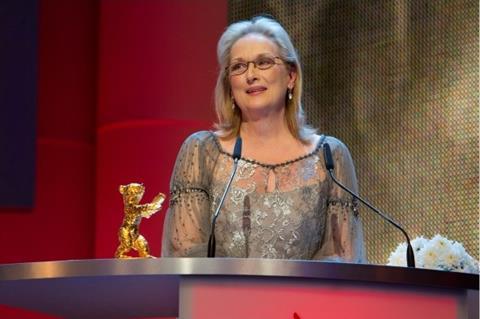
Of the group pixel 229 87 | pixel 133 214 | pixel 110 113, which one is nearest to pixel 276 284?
pixel 133 214

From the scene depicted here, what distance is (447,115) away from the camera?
5043 mm

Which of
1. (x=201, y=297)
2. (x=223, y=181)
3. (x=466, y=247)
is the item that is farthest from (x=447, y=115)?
(x=201, y=297)

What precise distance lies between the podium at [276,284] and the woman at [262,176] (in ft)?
3.58

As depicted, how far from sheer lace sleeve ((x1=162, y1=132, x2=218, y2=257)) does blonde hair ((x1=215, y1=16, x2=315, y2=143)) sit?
0.09 m

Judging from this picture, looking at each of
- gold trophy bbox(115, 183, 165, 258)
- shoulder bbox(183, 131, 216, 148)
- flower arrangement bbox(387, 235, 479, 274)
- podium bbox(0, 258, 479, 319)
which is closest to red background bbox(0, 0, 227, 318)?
flower arrangement bbox(387, 235, 479, 274)

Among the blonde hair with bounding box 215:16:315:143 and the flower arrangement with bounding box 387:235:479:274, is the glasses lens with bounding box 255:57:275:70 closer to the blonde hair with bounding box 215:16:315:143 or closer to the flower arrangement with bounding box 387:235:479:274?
the blonde hair with bounding box 215:16:315:143

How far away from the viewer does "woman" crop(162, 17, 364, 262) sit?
3527 mm

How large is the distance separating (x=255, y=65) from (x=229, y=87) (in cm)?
15

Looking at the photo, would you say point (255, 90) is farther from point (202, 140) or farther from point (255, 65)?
point (202, 140)

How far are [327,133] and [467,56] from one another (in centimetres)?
82

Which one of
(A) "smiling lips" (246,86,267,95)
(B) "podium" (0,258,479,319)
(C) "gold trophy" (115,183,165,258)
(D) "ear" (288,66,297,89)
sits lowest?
(B) "podium" (0,258,479,319)

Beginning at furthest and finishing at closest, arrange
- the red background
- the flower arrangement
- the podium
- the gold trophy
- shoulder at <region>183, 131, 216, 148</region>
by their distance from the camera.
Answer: the red background < the flower arrangement < shoulder at <region>183, 131, 216, 148</region> < the gold trophy < the podium

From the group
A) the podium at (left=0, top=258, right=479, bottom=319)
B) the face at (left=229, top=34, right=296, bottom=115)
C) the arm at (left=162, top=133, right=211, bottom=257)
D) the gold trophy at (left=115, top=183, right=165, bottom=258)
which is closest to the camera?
the podium at (left=0, top=258, right=479, bottom=319)

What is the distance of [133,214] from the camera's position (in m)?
3.05
